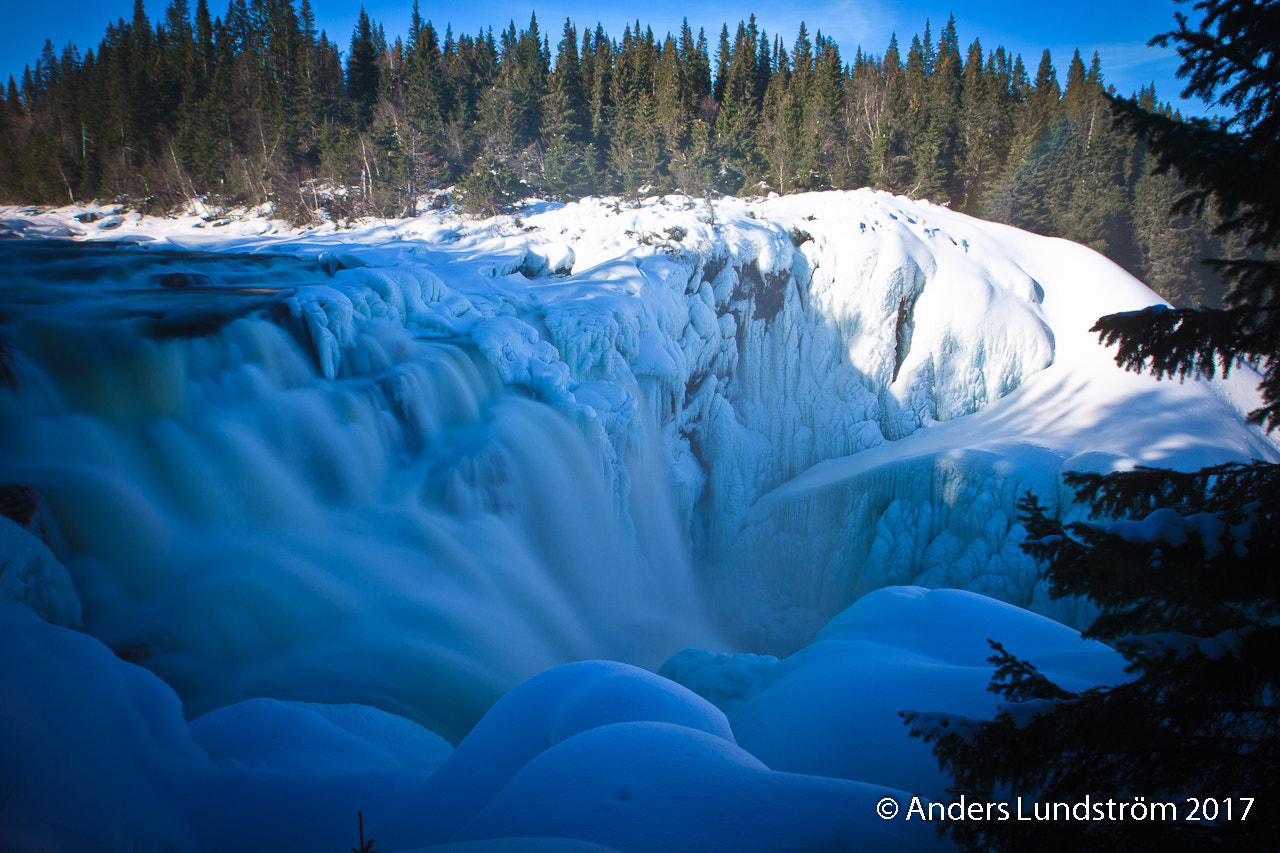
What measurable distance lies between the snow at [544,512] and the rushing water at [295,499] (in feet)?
0.16

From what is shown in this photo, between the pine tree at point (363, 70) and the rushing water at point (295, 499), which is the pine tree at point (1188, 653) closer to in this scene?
the rushing water at point (295, 499)

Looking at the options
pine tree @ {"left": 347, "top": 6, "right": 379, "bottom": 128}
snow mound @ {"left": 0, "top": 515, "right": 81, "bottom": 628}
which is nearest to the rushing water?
snow mound @ {"left": 0, "top": 515, "right": 81, "bottom": 628}

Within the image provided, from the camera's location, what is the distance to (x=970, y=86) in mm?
32312

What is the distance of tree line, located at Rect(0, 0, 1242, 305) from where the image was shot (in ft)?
77.9

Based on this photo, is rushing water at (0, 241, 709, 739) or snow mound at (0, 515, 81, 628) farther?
rushing water at (0, 241, 709, 739)

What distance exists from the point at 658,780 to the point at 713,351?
12238 millimetres

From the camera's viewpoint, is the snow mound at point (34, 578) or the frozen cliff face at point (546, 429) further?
the frozen cliff face at point (546, 429)

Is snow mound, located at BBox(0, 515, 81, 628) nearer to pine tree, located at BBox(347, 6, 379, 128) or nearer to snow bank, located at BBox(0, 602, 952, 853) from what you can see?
snow bank, located at BBox(0, 602, 952, 853)

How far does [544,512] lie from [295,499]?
3577 mm

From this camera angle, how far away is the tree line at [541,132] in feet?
77.9

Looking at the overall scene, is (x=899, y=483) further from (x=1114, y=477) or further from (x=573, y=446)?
(x=1114, y=477)

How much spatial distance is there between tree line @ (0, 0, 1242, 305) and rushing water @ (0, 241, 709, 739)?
14.0 meters

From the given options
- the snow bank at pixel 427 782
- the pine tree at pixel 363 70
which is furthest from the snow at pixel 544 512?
the pine tree at pixel 363 70
